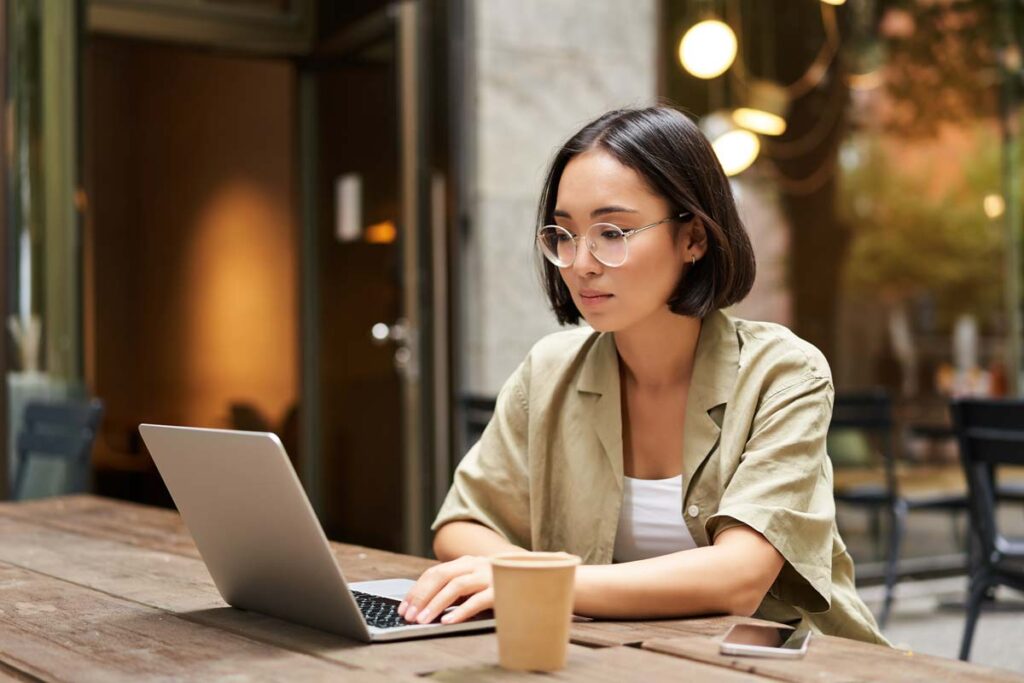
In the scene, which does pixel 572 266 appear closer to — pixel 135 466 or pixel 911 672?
pixel 911 672

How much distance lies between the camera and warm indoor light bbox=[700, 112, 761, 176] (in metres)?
4.77

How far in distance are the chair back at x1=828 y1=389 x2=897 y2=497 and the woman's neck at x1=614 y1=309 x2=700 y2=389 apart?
2760 millimetres

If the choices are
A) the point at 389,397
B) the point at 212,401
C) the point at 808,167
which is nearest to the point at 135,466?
the point at 212,401

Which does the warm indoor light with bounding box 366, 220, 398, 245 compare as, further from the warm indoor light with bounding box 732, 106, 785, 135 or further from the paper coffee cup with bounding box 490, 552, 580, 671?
the paper coffee cup with bounding box 490, 552, 580, 671

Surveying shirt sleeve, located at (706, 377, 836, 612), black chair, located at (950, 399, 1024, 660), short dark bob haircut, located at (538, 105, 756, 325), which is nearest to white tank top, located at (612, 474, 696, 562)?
shirt sleeve, located at (706, 377, 836, 612)

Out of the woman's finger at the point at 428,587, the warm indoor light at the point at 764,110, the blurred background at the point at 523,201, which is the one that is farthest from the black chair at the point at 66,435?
the warm indoor light at the point at 764,110

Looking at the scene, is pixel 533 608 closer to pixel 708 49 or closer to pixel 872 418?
pixel 872 418

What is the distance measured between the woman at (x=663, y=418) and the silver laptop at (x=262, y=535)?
0.30 m

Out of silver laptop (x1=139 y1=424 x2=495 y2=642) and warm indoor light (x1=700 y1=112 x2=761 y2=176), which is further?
warm indoor light (x1=700 y1=112 x2=761 y2=176)

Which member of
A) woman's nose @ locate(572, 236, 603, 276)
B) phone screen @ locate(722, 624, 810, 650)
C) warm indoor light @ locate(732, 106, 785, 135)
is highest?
warm indoor light @ locate(732, 106, 785, 135)

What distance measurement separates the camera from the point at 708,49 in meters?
4.84

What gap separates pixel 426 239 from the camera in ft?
14.6

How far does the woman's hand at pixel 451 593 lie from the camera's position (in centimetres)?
125

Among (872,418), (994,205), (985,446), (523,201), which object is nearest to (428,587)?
(985,446)
